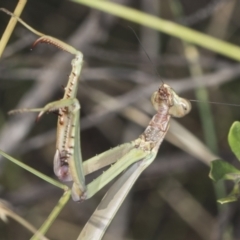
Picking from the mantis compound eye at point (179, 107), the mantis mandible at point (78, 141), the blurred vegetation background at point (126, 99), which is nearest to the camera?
the mantis mandible at point (78, 141)

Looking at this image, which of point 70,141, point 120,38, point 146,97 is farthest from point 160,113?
point 120,38

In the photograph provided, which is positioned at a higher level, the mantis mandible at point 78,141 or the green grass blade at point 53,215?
the mantis mandible at point 78,141

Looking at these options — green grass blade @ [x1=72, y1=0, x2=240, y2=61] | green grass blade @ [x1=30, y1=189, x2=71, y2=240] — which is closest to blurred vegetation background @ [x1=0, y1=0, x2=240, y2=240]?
green grass blade @ [x1=72, y1=0, x2=240, y2=61]

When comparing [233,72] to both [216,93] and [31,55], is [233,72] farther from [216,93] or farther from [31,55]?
[31,55]

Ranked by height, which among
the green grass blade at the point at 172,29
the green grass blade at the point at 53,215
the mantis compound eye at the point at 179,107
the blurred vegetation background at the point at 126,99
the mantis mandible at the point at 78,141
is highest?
the blurred vegetation background at the point at 126,99

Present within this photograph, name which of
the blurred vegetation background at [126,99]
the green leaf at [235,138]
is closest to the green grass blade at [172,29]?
the green leaf at [235,138]

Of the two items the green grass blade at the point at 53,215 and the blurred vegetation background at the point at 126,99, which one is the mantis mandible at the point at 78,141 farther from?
the blurred vegetation background at the point at 126,99

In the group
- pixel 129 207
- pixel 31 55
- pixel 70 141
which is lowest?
pixel 70 141
